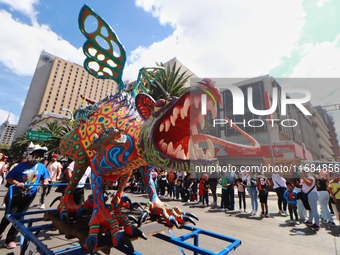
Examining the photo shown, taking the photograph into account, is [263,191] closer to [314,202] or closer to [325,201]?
[314,202]

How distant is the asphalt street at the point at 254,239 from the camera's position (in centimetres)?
313

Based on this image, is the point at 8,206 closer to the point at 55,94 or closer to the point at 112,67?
the point at 112,67

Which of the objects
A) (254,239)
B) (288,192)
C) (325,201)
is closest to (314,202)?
(325,201)

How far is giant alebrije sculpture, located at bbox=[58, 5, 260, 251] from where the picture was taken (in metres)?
1.71

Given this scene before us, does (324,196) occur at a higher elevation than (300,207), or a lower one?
higher

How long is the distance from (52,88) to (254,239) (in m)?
82.1

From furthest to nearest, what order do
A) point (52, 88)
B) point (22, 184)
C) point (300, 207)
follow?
point (52, 88), point (300, 207), point (22, 184)

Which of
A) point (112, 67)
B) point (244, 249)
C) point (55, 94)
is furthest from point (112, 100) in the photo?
point (55, 94)

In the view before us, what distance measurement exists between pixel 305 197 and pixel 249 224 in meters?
1.68

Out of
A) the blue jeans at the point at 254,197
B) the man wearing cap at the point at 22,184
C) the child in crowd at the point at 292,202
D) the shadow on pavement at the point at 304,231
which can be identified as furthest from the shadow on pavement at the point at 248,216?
the man wearing cap at the point at 22,184

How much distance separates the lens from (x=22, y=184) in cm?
279

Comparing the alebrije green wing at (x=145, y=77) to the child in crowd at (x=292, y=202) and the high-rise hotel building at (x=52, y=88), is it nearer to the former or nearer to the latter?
the child in crowd at (x=292, y=202)

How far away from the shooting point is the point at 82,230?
183 cm

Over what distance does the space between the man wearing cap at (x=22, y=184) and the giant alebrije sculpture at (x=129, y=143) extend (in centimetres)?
53
